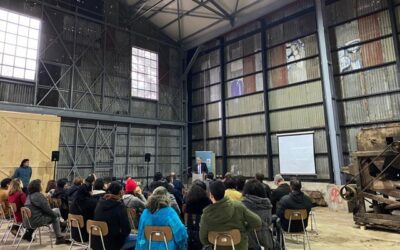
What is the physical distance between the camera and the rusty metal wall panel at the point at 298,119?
31.7 ft

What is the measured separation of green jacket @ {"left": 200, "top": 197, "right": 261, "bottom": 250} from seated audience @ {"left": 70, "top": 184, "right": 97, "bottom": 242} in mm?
1771

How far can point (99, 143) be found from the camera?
11.4 m

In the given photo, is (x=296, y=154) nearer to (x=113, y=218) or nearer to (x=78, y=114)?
(x=113, y=218)

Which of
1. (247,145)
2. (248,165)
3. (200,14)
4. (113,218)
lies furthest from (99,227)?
(200,14)

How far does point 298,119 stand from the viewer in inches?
403

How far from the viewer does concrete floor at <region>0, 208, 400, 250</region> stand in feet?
14.5

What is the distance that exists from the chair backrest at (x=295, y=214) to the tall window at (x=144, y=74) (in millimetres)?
10334

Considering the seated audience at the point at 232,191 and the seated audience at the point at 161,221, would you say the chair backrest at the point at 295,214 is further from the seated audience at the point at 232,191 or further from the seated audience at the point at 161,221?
the seated audience at the point at 161,221

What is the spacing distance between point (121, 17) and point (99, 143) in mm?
5974

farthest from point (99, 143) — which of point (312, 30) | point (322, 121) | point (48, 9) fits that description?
point (312, 30)

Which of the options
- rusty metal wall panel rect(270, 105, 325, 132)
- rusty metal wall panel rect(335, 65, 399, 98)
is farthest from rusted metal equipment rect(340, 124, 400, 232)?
rusty metal wall panel rect(270, 105, 325, 132)

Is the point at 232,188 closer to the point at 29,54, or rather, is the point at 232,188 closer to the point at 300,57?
the point at 300,57

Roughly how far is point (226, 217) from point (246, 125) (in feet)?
32.0

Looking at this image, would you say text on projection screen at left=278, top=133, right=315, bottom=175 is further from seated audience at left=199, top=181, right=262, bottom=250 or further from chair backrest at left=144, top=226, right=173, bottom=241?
chair backrest at left=144, top=226, right=173, bottom=241
